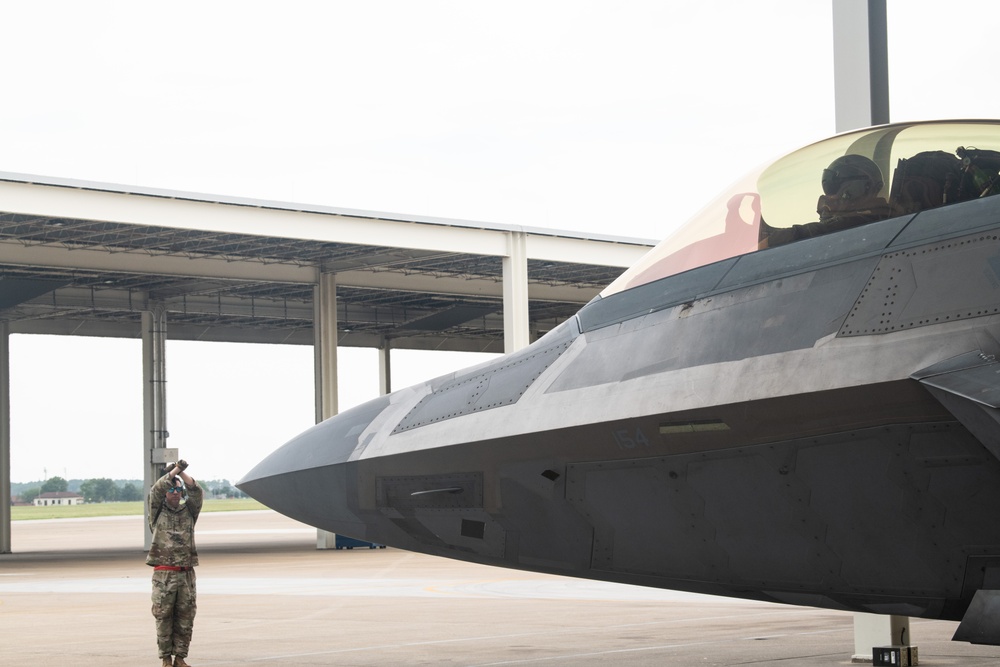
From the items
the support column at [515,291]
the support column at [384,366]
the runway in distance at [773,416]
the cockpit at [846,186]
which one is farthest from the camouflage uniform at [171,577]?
the support column at [384,366]

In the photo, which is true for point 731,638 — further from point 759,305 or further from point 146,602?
point 146,602

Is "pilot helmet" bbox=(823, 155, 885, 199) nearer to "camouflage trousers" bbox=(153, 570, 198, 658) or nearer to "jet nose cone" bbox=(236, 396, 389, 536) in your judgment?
"jet nose cone" bbox=(236, 396, 389, 536)

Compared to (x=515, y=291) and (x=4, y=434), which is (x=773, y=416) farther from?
(x=4, y=434)

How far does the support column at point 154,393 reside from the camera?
40.3 metres

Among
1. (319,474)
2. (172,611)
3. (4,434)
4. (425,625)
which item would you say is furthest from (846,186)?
(4,434)

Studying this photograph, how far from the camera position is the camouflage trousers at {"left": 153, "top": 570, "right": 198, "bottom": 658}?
11.7 m

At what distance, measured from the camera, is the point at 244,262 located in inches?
1470

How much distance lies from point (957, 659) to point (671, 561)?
5.88 meters

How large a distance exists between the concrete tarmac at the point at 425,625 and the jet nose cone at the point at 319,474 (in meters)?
4.13

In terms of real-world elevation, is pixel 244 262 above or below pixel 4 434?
above

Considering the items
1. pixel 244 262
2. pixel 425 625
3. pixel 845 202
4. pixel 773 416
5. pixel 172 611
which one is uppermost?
pixel 244 262

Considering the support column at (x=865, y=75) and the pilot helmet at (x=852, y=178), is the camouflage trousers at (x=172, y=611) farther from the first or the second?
the pilot helmet at (x=852, y=178)

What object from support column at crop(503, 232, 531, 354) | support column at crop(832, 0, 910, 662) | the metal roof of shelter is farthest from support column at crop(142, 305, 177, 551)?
support column at crop(832, 0, 910, 662)

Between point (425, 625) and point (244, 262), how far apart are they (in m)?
22.7
